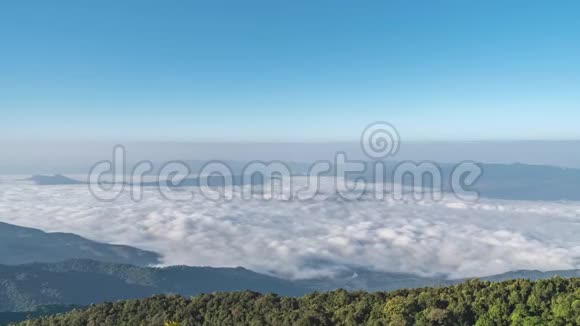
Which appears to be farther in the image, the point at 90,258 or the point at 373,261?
the point at 90,258

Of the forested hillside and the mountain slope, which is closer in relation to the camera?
the forested hillside

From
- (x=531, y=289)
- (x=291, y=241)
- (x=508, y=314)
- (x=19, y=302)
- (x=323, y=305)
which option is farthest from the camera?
(x=291, y=241)

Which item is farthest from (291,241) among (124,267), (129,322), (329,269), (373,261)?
(129,322)

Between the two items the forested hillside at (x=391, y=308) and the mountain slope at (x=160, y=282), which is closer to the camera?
the forested hillside at (x=391, y=308)

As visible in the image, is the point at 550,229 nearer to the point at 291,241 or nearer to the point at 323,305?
the point at 291,241

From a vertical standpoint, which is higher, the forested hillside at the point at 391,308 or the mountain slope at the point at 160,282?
the forested hillside at the point at 391,308

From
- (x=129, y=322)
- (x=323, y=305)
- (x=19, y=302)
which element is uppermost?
(x=323, y=305)

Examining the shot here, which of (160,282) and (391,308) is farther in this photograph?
(160,282)

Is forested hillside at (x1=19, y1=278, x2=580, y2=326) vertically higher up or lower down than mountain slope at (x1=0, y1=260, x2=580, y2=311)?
higher up
